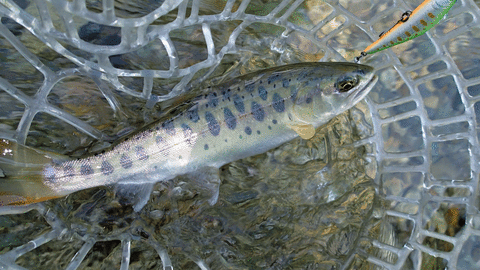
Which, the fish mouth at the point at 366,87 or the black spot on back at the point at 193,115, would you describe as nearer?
the fish mouth at the point at 366,87

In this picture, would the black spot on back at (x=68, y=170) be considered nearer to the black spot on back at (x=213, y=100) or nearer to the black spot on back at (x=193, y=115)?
the black spot on back at (x=193, y=115)

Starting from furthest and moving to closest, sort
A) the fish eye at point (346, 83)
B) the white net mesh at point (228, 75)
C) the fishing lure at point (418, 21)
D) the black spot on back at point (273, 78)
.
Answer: the white net mesh at point (228, 75) → the black spot on back at point (273, 78) → the fish eye at point (346, 83) → the fishing lure at point (418, 21)

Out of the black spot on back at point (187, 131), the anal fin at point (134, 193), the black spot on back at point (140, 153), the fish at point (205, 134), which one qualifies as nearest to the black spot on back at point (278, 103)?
the fish at point (205, 134)

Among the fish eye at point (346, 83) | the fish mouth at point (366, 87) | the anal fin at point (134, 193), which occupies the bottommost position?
the anal fin at point (134, 193)

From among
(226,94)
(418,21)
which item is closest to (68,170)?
(226,94)

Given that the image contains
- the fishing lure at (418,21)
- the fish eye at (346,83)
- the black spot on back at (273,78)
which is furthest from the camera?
the black spot on back at (273,78)

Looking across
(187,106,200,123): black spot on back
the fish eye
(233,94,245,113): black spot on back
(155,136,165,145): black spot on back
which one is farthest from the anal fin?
the fish eye

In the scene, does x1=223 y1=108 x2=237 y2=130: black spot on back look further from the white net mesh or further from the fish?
the white net mesh
